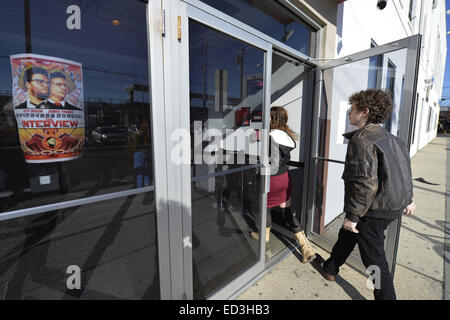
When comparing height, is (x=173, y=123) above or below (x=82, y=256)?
above

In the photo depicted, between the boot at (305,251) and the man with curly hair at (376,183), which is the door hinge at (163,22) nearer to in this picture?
the man with curly hair at (376,183)

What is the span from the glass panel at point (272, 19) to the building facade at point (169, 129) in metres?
0.02

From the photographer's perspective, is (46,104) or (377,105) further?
(377,105)

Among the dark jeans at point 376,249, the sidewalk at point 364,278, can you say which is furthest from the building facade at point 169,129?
the dark jeans at point 376,249

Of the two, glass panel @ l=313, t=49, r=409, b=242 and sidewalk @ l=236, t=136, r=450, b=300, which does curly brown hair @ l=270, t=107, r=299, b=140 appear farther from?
sidewalk @ l=236, t=136, r=450, b=300

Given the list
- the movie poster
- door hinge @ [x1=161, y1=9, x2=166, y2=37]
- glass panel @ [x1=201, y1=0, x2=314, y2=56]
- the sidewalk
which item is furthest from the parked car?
the sidewalk

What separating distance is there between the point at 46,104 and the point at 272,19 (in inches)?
103

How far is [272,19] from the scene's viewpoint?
2.68 metres

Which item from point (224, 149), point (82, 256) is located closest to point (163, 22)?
point (224, 149)

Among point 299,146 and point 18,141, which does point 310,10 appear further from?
point 18,141

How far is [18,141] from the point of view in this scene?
4.37 feet

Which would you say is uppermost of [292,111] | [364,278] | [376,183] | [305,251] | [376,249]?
[292,111]

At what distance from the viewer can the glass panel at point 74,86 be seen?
4.22ft

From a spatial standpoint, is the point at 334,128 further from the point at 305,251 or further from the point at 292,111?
the point at 305,251
